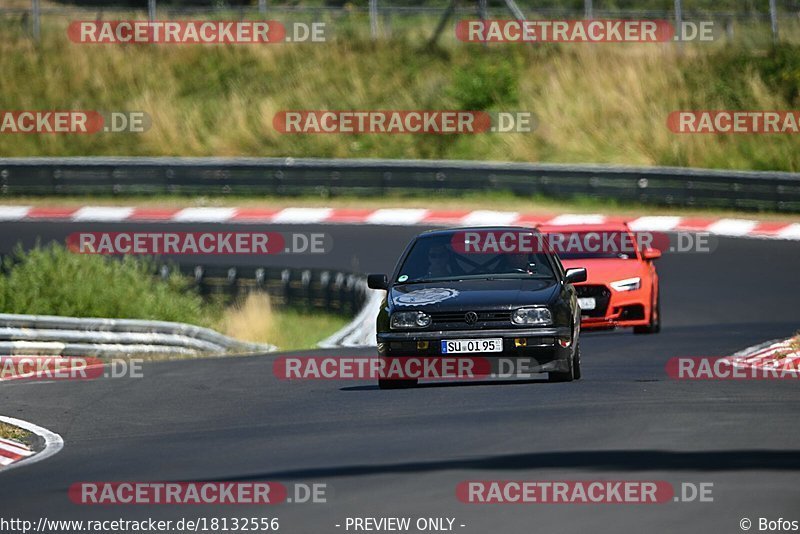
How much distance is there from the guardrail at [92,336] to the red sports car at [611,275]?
4.79 metres

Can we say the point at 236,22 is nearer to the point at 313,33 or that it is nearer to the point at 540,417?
the point at 313,33

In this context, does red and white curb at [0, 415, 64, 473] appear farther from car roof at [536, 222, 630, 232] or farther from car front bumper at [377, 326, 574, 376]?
car roof at [536, 222, 630, 232]

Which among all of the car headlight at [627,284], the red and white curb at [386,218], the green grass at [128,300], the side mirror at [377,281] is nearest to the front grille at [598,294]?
the car headlight at [627,284]

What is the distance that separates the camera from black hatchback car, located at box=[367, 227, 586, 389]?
12.9m

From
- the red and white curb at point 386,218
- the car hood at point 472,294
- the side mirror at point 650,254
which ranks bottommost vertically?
the car hood at point 472,294

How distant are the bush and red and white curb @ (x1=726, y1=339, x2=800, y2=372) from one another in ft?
29.5

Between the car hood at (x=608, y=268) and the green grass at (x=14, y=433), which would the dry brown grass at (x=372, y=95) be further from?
the green grass at (x=14, y=433)

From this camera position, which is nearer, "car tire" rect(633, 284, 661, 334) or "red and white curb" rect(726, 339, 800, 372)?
"red and white curb" rect(726, 339, 800, 372)

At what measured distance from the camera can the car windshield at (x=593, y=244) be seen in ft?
63.6

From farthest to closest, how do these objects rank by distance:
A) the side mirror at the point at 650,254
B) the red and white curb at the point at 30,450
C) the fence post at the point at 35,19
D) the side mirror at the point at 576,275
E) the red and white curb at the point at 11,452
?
the fence post at the point at 35,19 < the side mirror at the point at 650,254 < the side mirror at the point at 576,275 < the red and white curb at the point at 11,452 < the red and white curb at the point at 30,450

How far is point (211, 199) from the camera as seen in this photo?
113 ft

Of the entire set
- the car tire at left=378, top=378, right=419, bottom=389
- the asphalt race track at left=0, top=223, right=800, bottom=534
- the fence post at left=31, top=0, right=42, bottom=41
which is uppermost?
the fence post at left=31, top=0, right=42, bottom=41

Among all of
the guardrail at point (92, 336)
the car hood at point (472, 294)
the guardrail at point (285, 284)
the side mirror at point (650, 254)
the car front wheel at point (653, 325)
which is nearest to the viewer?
the car hood at point (472, 294)

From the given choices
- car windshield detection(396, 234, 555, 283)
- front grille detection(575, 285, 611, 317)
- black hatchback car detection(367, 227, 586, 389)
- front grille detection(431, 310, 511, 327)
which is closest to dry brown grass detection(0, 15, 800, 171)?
front grille detection(575, 285, 611, 317)
